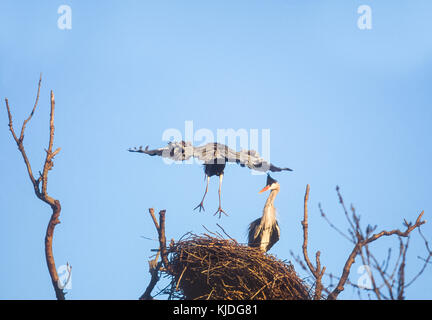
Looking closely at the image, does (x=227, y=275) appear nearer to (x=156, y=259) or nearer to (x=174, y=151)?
(x=156, y=259)

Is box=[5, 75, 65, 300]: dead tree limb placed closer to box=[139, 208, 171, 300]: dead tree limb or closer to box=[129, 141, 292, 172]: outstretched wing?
box=[139, 208, 171, 300]: dead tree limb

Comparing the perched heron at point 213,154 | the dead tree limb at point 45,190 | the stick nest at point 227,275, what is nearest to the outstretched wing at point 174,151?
the perched heron at point 213,154

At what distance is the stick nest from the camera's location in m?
7.42

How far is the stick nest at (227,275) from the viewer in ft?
24.3

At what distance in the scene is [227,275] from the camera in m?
7.49

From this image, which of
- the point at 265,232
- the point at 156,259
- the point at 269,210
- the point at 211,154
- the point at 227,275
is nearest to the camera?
the point at 156,259

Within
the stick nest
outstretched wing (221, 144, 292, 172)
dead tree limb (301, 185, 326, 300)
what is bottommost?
the stick nest

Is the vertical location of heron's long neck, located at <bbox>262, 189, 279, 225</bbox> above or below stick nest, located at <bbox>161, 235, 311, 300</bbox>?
above

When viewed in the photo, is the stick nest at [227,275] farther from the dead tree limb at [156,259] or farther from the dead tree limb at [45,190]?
the dead tree limb at [45,190]

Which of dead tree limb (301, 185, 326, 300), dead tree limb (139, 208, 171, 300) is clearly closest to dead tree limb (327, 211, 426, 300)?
dead tree limb (301, 185, 326, 300)

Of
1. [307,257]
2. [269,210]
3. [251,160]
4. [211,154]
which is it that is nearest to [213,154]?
[211,154]

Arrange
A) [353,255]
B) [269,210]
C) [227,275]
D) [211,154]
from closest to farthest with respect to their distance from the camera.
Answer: [353,255] < [227,275] < [211,154] < [269,210]

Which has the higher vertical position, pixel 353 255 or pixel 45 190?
pixel 45 190
